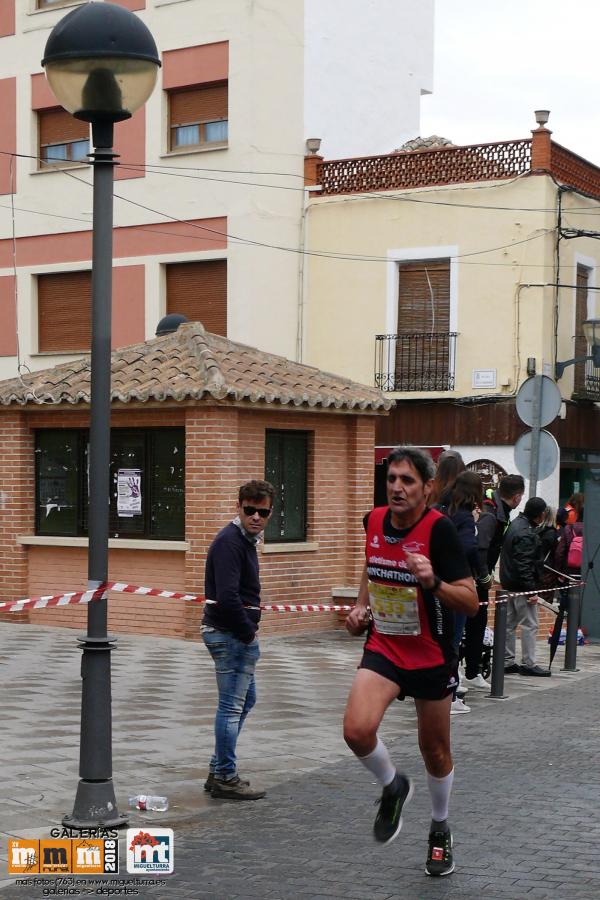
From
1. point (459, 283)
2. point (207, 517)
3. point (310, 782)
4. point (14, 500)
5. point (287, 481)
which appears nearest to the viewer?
point (310, 782)

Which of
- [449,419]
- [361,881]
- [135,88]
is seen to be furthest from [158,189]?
[361,881]

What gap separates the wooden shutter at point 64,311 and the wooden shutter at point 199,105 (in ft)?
11.7

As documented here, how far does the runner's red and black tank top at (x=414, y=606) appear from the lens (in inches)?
250

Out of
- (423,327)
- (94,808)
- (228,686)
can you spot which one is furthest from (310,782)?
(423,327)

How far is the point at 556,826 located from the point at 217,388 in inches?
345

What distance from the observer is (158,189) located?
27.7m

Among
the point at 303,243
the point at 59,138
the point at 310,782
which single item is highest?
the point at 59,138

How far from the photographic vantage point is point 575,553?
1798 cm

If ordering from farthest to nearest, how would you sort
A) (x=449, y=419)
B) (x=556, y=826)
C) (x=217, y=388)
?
(x=449, y=419) → (x=217, y=388) → (x=556, y=826)

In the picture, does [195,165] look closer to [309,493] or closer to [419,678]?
[309,493]

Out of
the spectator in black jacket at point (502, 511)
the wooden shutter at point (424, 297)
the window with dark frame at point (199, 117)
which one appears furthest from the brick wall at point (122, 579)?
the window with dark frame at point (199, 117)

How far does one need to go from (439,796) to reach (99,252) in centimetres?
325

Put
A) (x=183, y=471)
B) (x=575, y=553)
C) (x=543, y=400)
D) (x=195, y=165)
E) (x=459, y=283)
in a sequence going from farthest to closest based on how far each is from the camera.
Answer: (x=195, y=165) < (x=459, y=283) < (x=575, y=553) < (x=183, y=471) < (x=543, y=400)

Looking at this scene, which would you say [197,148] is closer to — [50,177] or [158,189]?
[158,189]
